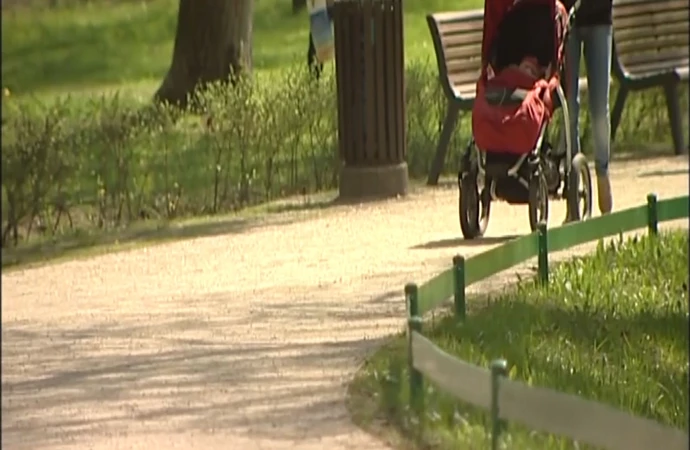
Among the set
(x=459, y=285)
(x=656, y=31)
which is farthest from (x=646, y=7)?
(x=459, y=285)

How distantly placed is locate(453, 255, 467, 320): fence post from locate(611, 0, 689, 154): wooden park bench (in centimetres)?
189

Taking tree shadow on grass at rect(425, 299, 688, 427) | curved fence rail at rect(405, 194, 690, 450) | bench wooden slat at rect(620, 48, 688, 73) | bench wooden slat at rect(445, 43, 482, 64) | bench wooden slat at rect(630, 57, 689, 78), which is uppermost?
bench wooden slat at rect(445, 43, 482, 64)

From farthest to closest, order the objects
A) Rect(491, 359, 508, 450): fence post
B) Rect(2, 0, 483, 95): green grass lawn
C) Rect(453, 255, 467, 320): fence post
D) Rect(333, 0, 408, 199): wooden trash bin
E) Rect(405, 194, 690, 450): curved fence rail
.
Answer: Rect(333, 0, 408, 199): wooden trash bin < Rect(453, 255, 467, 320): fence post < Rect(491, 359, 508, 450): fence post < Rect(405, 194, 690, 450): curved fence rail < Rect(2, 0, 483, 95): green grass lawn

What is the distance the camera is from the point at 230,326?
259 inches

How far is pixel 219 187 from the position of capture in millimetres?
8602

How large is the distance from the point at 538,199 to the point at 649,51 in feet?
4.84

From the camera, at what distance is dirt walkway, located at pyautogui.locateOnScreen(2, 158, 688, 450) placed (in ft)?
17.1

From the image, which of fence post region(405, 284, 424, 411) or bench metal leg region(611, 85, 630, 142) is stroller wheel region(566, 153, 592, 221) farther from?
fence post region(405, 284, 424, 411)

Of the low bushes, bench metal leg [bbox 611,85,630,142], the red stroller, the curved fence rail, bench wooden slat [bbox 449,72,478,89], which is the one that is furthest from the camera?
bench metal leg [bbox 611,85,630,142]

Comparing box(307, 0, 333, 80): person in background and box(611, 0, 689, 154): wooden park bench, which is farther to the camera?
box(611, 0, 689, 154): wooden park bench

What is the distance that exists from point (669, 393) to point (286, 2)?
71.1 inches

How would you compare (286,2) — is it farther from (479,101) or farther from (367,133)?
(367,133)

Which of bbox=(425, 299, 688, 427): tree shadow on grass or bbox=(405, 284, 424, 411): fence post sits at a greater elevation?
bbox=(405, 284, 424, 411): fence post

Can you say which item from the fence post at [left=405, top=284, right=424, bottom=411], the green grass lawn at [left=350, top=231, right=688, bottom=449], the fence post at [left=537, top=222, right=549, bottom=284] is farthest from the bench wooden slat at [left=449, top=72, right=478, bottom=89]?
the fence post at [left=405, top=284, right=424, bottom=411]
